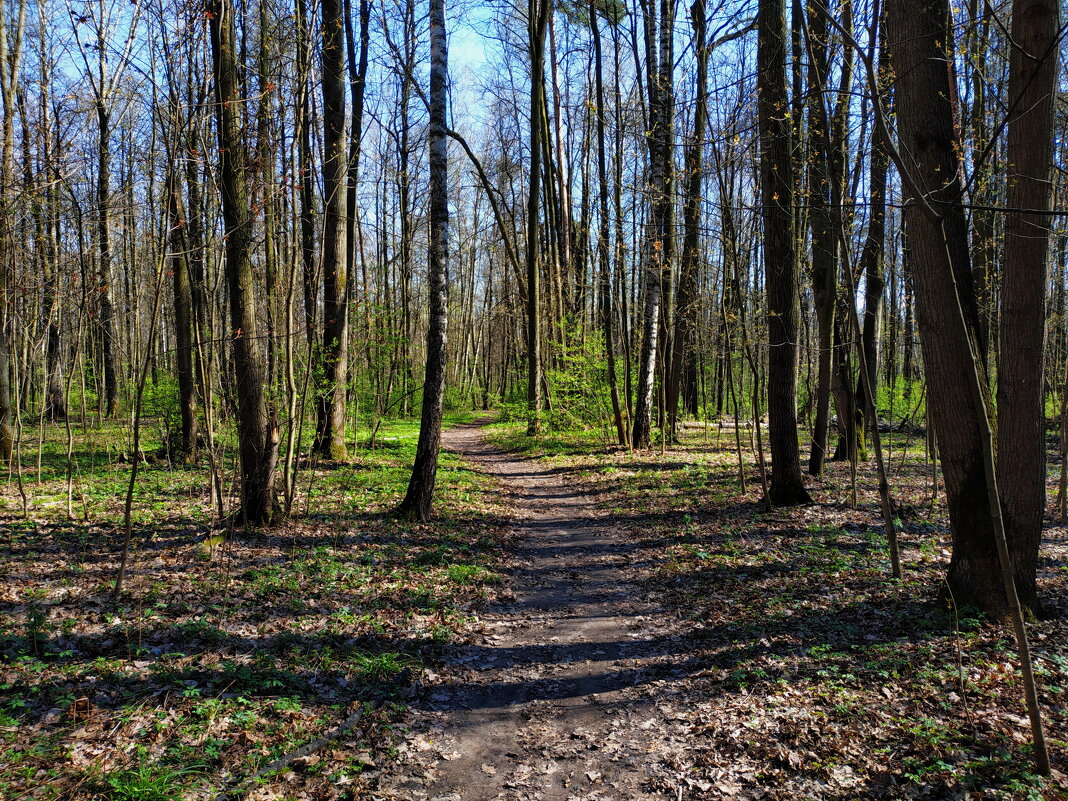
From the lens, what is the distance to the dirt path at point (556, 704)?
11.2ft

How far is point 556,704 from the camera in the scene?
4.27 m

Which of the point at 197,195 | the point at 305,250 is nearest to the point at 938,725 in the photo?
the point at 197,195

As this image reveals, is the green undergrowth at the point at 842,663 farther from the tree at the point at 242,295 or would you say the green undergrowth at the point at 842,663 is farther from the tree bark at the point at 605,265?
the tree bark at the point at 605,265

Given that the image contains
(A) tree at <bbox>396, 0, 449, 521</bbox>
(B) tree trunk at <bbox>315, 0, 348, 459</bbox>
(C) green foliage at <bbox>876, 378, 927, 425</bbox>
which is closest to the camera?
(A) tree at <bbox>396, 0, 449, 521</bbox>

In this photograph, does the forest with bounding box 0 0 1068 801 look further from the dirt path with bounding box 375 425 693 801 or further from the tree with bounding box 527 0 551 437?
the tree with bounding box 527 0 551 437

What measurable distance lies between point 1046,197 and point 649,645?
5.01 metres

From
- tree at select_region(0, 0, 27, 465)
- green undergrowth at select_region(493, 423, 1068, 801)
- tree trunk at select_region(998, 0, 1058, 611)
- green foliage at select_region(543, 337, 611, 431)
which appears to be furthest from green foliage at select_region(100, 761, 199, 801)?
green foliage at select_region(543, 337, 611, 431)

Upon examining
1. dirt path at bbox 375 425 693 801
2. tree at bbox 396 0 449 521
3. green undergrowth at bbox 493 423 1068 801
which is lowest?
dirt path at bbox 375 425 693 801

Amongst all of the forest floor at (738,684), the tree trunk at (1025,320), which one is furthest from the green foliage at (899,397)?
the tree trunk at (1025,320)

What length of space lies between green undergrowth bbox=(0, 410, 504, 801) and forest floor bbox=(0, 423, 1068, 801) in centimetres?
2

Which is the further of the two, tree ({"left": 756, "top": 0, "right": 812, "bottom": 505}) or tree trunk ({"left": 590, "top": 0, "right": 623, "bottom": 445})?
tree trunk ({"left": 590, "top": 0, "right": 623, "bottom": 445})

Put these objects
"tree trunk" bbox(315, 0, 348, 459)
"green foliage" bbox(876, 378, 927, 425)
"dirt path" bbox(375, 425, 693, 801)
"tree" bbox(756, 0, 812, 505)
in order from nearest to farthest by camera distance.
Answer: "dirt path" bbox(375, 425, 693, 801) → "tree" bbox(756, 0, 812, 505) → "tree trunk" bbox(315, 0, 348, 459) → "green foliage" bbox(876, 378, 927, 425)

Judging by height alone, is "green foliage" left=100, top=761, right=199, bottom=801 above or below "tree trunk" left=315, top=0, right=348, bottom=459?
below

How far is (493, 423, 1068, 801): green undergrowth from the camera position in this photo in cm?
327
